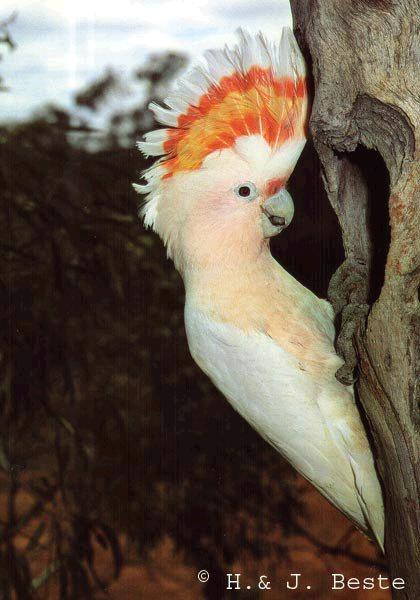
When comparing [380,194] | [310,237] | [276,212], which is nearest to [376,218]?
[380,194]

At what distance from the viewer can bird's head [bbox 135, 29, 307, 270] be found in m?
0.90

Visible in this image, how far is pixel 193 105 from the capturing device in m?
0.92

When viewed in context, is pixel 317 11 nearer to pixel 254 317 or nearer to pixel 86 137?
pixel 254 317

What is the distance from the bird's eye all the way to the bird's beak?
0.02m

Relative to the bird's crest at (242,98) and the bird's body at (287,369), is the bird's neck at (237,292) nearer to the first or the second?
the bird's body at (287,369)

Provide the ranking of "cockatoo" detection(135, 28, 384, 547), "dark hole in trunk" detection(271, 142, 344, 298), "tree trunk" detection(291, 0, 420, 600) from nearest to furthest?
"tree trunk" detection(291, 0, 420, 600) < "cockatoo" detection(135, 28, 384, 547) < "dark hole in trunk" detection(271, 142, 344, 298)

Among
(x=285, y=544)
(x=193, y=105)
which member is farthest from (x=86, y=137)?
(x=285, y=544)

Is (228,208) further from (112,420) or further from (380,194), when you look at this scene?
(112,420)

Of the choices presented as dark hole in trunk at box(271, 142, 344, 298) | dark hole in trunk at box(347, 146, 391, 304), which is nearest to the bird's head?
dark hole in trunk at box(347, 146, 391, 304)

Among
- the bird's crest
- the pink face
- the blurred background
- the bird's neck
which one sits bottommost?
the blurred background

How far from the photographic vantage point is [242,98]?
910mm

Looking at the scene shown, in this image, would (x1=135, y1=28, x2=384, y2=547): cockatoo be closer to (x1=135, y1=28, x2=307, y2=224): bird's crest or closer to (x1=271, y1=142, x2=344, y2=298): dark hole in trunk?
(x1=135, y1=28, x2=307, y2=224): bird's crest

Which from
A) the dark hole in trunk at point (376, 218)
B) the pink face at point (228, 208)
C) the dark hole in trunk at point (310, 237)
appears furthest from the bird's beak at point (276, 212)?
the dark hole in trunk at point (310, 237)

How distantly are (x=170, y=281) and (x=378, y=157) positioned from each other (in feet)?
4.08
